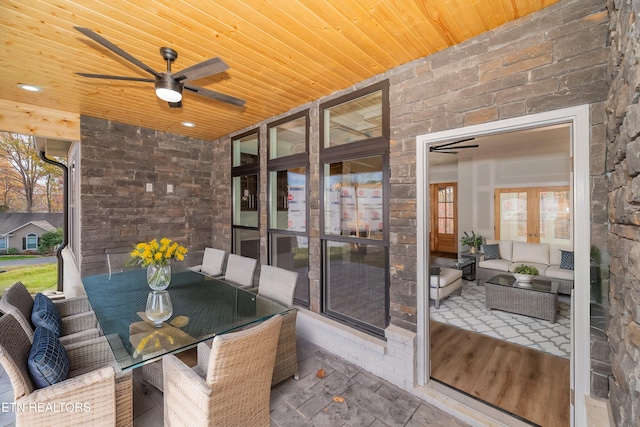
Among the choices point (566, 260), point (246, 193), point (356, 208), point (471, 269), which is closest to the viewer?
point (356, 208)

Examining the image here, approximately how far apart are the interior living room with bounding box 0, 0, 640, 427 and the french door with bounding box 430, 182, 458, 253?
314cm

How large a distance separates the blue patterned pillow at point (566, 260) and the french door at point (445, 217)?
284 centimetres

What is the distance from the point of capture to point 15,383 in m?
1.22

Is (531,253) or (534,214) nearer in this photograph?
(531,253)

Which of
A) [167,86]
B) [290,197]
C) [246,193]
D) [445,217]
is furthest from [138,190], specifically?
[445,217]

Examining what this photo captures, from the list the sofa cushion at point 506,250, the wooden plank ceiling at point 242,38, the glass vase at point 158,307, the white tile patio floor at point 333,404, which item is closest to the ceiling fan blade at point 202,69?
the wooden plank ceiling at point 242,38

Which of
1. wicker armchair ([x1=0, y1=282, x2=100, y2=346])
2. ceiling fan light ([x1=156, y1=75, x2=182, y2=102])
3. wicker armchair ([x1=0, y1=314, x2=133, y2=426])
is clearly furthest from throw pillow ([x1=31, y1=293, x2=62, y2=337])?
ceiling fan light ([x1=156, y1=75, x2=182, y2=102])

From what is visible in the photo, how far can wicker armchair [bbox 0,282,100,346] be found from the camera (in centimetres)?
162

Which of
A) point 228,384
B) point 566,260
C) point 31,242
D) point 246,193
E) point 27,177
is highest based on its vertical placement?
point 27,177

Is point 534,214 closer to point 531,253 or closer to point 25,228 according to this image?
point 531,253

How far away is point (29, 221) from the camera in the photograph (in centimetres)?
400

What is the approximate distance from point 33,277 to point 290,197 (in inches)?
167

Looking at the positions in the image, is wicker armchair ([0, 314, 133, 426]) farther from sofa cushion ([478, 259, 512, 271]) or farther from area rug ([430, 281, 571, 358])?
sofa cushion ([478, 259, 512, 271])

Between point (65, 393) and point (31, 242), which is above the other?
point (31, 242)
